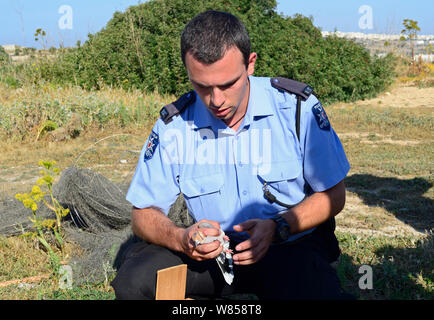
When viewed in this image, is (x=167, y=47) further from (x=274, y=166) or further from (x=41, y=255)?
(x=274, y=166)

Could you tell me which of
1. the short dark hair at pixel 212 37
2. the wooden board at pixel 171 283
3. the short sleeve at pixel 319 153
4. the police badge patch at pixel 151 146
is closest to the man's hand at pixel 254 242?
the wooden board at pixel 171 283

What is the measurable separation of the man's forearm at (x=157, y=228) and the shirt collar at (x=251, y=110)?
479mm

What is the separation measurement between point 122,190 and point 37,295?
54.2 inches

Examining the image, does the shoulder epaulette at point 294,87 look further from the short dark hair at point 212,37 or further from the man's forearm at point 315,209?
the man's forearm at point 315,209

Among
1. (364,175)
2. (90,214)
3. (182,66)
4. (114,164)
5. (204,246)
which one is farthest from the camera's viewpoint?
(182,66)

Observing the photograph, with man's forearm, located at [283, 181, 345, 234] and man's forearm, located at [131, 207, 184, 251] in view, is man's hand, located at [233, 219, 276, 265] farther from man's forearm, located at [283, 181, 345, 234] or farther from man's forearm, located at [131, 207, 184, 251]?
man's forearm, located at [131, 207, 184, 251]

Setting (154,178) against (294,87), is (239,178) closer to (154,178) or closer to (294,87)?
(154,178)

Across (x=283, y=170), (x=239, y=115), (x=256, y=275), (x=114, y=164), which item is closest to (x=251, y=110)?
A: (x=239, y=115)

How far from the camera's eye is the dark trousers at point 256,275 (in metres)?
2.12

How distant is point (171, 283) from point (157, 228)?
36cm

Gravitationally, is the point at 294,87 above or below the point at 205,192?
above

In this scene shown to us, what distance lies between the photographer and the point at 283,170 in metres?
2.32

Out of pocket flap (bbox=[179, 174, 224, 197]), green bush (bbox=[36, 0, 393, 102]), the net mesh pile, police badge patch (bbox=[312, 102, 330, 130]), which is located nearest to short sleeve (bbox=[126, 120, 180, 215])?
pocket flap (bbox=[179, 174, 224, 197])

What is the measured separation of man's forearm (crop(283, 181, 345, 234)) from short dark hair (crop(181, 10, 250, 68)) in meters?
0.75
